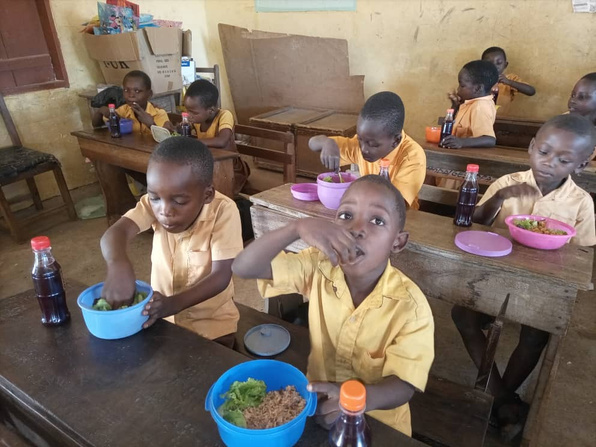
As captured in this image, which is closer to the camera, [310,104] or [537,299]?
[537,299]

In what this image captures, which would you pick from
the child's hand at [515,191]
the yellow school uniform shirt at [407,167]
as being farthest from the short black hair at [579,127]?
the yellow school uniform shirt at [407,167]

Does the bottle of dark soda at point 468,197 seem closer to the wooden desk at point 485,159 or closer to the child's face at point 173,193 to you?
the child's face at point 173,193

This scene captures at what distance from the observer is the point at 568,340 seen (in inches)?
102

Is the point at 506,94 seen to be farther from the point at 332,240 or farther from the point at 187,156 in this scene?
the point at 332,240

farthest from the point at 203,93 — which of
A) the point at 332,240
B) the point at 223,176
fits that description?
the point at 332,240

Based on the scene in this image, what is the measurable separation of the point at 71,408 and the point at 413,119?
4.82 meters

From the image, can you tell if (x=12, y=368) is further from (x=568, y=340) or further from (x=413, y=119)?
(x=413, y=119)

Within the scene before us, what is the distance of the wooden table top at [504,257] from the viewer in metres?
1.47

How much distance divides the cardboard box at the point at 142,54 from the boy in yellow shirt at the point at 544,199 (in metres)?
3.89

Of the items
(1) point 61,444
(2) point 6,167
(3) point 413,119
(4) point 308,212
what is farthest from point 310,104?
(1) point 61,444

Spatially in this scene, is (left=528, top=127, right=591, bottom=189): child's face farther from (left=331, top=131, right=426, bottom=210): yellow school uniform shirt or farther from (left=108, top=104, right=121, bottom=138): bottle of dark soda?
(left=108, top=104, right=121, bottom=138): bottle of dark soda

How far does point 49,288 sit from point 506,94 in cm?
454

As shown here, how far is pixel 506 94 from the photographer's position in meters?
4.38

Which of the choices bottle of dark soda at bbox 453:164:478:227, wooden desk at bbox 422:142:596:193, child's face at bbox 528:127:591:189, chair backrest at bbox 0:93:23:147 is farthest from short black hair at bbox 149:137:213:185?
chair backrest at bbox 0:93:23:147
